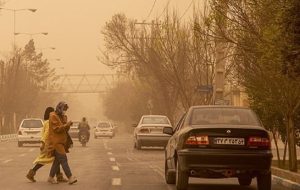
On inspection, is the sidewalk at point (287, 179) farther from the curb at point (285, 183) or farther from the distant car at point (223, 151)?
the distant car at point (223, 151)

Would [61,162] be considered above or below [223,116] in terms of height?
below

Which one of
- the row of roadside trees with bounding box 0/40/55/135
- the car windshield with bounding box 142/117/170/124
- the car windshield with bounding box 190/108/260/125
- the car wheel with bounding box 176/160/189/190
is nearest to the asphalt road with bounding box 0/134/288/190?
the car wheel with bounding box 176/160/189/190

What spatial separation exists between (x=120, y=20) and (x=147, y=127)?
21.7 m

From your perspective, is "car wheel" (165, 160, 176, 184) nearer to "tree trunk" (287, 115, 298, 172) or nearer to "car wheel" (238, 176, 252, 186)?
"car wheel" (238, 176, 252, 186)

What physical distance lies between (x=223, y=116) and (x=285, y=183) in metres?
2.54

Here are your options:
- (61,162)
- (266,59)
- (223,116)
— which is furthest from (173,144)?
(266,59)

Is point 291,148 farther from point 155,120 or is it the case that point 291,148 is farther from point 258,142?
point 155,120

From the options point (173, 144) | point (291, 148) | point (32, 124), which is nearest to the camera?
point (173, 144)

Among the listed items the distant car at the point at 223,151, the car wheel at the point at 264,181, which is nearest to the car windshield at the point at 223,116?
the distant car at the point at 223,151

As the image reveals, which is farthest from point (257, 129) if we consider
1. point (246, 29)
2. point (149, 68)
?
A: point (149, 68)

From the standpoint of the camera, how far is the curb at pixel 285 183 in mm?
16414

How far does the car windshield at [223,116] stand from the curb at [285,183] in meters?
1.69

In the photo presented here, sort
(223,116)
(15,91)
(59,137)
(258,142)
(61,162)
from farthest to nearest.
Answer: (15,91) < (59,137) < (61,162) < (223,116) < (258,142)

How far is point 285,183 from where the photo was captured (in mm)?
17375
